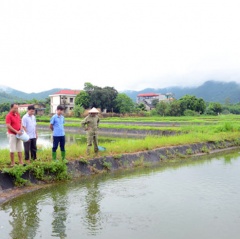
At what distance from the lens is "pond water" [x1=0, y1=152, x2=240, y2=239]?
438 cm

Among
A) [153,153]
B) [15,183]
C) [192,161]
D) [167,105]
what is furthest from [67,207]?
[167,105]

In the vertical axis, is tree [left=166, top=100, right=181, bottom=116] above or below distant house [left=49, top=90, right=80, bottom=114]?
below

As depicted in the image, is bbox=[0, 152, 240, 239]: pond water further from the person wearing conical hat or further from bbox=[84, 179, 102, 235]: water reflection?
the person wearing conical hat

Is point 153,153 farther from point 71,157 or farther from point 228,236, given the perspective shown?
point 228,236

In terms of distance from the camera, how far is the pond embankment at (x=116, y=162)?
21.1 feet

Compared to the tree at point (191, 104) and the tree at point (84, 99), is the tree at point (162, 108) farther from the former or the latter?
the tree at point (84, 99)

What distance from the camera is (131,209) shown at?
5.32 meters

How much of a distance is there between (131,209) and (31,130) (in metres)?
3.51

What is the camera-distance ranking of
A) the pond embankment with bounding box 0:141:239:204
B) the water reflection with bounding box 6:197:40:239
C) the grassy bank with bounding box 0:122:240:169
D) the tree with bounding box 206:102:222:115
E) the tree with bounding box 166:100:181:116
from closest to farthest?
the water reflection with bounding box 6:197:40:239
the pond embankment with bounding box 0:141:239:204
the grassy bank with bounding box 0:122:240:169
the tree with bounding box 166:100:181:116
the tree with bounding box 206:102:222:115

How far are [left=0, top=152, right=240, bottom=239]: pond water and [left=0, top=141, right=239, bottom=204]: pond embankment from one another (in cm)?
35

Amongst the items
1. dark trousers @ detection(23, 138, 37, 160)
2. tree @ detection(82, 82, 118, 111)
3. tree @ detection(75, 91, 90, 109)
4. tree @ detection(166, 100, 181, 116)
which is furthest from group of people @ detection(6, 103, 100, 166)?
tree @ detection(75, 91, 90, 109)

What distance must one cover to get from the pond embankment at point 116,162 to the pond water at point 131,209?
348 millimetres

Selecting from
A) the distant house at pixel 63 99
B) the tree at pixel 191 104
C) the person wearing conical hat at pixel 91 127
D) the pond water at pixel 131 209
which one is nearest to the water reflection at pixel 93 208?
the pond water at pixel 131 209

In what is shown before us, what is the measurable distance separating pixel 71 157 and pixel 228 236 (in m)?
4.89
